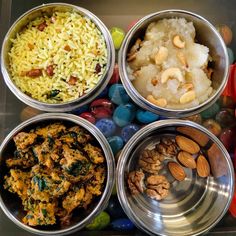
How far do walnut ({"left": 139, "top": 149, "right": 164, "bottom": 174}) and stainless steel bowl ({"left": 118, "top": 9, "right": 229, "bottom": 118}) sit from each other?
0.15 m

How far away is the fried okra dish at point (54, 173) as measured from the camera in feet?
3.86

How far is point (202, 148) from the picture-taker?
4.49ft

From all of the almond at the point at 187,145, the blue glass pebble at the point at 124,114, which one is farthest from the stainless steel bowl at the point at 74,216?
the almond at the point at 187,145

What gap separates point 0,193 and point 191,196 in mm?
595

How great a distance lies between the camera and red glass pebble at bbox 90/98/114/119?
137 centimetres

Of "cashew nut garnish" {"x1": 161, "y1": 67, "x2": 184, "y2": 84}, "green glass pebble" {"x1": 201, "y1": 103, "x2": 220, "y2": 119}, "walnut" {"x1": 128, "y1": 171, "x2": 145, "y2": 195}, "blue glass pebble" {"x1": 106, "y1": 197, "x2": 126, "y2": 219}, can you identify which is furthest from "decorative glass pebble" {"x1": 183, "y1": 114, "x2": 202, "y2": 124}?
"blue glass pebble" {"x1": 106, "y1": 197, "x2": 126, "y2": 219}

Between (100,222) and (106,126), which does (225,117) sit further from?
(100,222)

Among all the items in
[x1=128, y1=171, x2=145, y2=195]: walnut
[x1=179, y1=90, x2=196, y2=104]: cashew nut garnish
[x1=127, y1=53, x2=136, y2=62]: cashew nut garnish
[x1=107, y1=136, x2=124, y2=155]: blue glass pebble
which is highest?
[x1=127, y1=53, x2=136, y2=62]: cashew nut garnish

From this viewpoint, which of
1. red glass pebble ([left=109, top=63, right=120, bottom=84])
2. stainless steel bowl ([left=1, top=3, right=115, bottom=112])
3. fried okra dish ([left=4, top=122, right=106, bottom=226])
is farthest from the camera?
red glass pebble ([left=109, top=63, right=120, bottom=84])

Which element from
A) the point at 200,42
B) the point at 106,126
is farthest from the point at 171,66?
the point at 106,126

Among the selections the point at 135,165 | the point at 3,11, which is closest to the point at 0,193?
the point at 135,165

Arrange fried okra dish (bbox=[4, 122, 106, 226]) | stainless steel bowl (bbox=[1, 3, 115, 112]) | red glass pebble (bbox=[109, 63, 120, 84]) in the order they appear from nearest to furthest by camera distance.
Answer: fried okra dish (bbox=[4, 122, 106, 226]) → stainless steel bowl (bbox=[1, 3, 115, 112]) → red glass pebble (bbox=[109, 63, 120, 84])

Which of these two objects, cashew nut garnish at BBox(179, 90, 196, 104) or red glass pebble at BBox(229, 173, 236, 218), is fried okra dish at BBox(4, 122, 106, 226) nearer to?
cashew nut garnish at BBox(179, 90, 196, 104)

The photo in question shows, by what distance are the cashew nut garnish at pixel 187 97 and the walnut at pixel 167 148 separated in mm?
142
